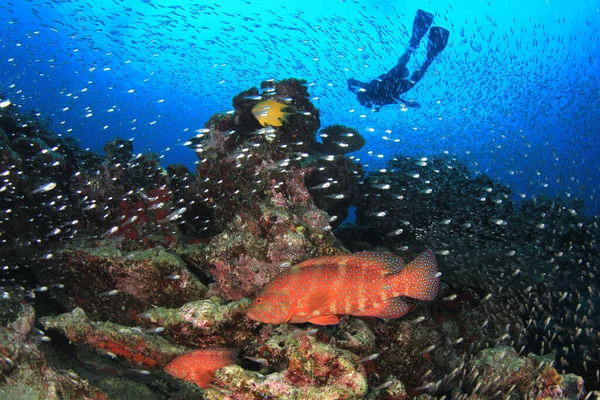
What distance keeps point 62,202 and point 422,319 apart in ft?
25.5

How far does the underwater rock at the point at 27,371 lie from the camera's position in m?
3.46

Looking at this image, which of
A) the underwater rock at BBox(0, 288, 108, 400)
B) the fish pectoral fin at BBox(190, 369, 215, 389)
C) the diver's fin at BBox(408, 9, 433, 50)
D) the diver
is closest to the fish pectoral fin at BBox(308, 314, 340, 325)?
the fish pectoral fin at BBox(190, 369, 215, 389)

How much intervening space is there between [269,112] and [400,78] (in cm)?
1060

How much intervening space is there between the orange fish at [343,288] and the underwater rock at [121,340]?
6.25 ft

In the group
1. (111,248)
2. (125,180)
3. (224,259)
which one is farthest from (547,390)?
(125,180)

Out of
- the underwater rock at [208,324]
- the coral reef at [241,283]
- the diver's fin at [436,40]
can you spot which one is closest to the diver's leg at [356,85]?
the diver's fin at [436,40]

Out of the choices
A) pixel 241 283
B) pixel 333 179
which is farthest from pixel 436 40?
pixel 241 283

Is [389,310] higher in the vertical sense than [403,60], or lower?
lower

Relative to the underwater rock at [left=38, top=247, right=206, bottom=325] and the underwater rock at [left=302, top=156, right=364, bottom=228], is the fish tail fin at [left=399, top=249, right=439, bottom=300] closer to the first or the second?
the underwater rock at [left=38, top=247, right=206, bottom=325]

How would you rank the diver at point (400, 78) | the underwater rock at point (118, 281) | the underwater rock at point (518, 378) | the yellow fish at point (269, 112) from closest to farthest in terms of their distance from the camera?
the underwater rock at point (518, 378)
the underwater rock at point (118, 281)
the yellow fish at point (269, 112)
the diver at point (400, 78)

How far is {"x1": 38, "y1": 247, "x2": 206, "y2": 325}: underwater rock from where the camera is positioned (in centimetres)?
511

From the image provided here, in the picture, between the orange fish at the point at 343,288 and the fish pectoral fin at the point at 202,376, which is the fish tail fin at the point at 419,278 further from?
the fish pectoral fin at the point at 202,376

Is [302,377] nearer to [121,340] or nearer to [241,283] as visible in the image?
[241,283]

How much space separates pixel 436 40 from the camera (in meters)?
15.7
